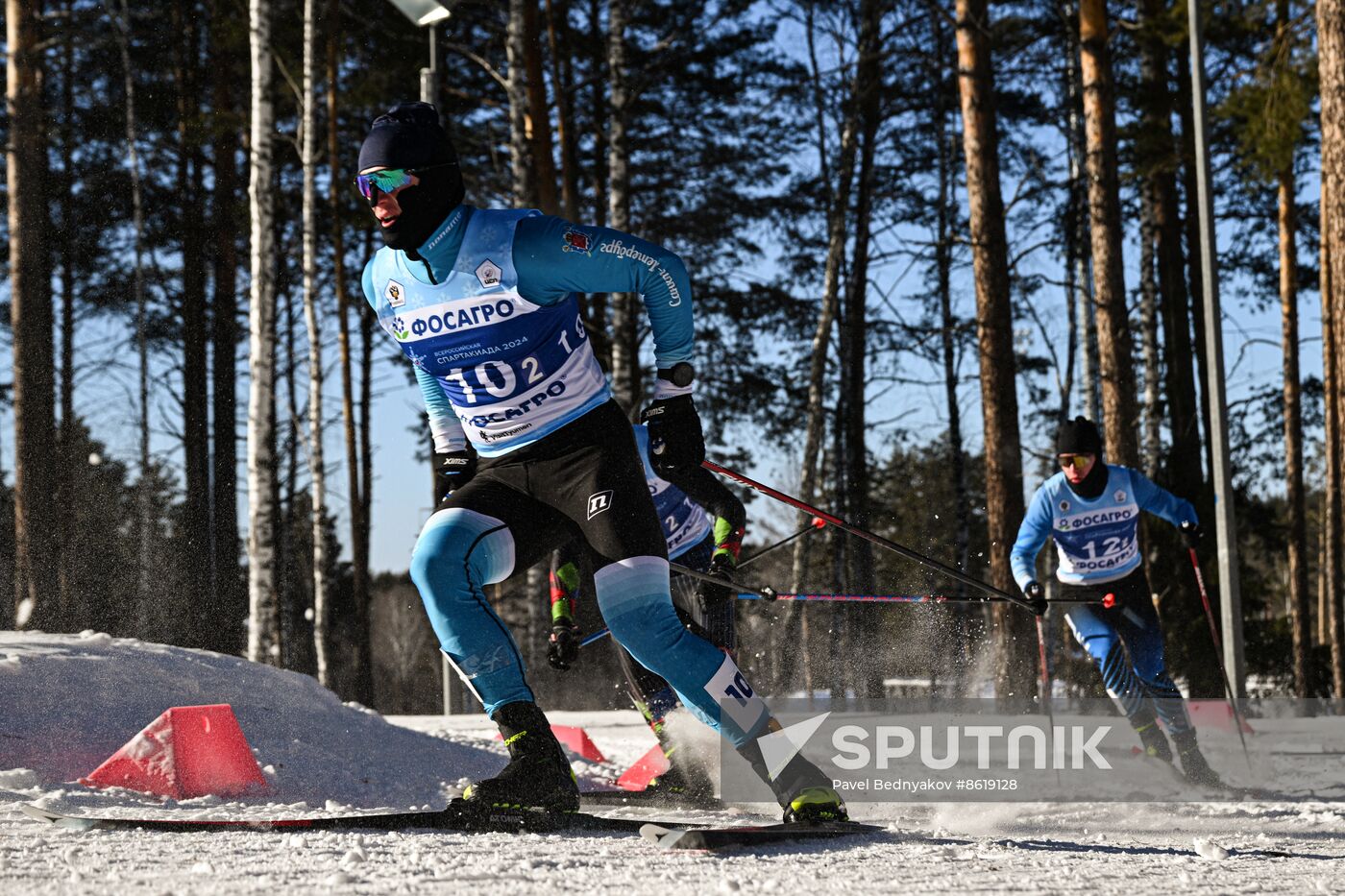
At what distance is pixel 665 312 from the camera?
4.01 meters

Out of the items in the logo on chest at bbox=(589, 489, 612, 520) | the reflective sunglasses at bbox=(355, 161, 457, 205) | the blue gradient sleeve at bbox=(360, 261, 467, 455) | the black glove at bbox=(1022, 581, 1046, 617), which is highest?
the reflective sunglasses at bbox=(355, 161, 457, 205)

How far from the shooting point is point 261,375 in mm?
12711

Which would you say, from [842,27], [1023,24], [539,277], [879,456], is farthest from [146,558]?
[539,277]

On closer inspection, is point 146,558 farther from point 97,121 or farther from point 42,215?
point 42,215

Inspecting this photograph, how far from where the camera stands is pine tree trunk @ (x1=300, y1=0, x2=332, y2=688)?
16.8 m

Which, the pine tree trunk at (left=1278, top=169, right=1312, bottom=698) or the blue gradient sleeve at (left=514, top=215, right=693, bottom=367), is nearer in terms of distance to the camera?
the blue gradient sleeve at (left=514, top=215, right=693, bottom=367)

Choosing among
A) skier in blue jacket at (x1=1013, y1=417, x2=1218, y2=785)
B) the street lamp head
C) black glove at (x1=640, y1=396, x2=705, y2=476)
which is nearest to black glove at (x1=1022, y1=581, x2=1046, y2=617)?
skier in blue jacket at (x1=1013, y1=417, x2=1218, y2=785)

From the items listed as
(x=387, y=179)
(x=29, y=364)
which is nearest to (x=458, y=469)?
(x=387, y=179)

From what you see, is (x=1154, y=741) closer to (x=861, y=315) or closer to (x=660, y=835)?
(x=660, y=835)

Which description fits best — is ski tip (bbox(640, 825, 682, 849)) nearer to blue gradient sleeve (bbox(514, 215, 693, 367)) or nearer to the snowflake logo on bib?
blue gradient sleeve (bbox(514, 215, 693, 367))

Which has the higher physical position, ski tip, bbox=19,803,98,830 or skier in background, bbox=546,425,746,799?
skier in background, bbox=546,425,746,799

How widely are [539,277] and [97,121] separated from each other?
734 inches

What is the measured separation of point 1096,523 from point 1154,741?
1249 millimetres

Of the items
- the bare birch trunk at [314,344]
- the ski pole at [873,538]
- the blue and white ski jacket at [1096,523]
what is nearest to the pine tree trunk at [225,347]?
the bare birch trunk at [314,344]
